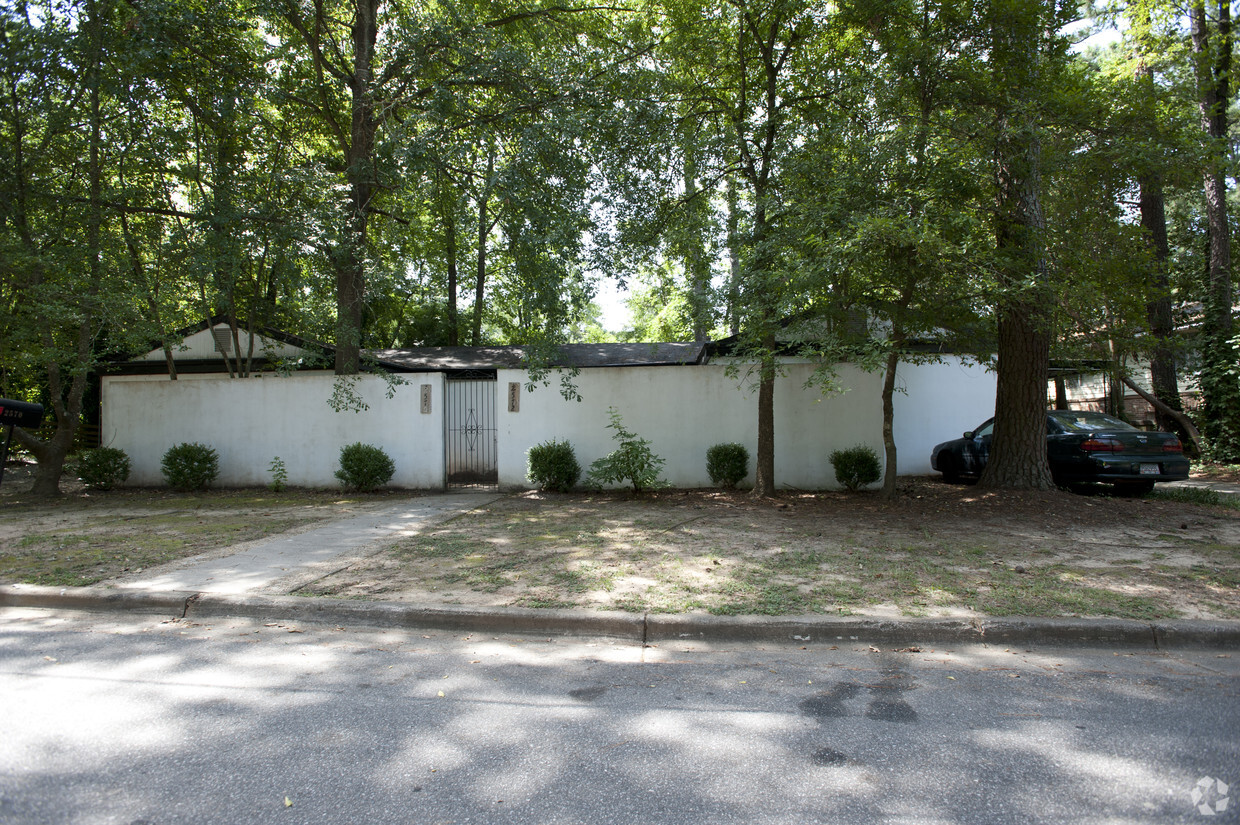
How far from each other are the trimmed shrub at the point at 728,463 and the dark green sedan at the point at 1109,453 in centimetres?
473

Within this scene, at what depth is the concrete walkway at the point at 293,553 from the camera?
18.8 feet

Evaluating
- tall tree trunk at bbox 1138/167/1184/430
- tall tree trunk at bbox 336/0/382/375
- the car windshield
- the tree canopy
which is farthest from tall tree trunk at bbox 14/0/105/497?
tall tree trunk at bbox 1138/167/1184/430

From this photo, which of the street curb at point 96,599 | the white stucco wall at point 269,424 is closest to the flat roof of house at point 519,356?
the white stucco wall at point 269,424

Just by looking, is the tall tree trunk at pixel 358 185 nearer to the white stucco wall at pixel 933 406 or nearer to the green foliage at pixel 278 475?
the green foliage at pixel 278 475

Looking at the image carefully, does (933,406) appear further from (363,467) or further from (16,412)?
(16,412)

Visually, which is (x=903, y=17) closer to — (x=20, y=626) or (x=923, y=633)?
(x=923, y=633)

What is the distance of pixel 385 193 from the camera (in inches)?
539

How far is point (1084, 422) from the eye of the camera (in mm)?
10688

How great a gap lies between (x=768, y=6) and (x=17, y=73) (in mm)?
11103

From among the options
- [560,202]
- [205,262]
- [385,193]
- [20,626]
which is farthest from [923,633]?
[385,193]

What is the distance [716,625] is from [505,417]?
8.36 m

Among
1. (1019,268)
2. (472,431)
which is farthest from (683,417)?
(1019,268)

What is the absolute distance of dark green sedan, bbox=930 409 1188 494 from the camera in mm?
9773

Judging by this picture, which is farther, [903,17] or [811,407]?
[811,407]
